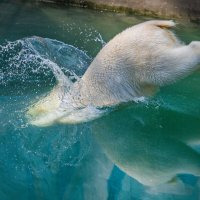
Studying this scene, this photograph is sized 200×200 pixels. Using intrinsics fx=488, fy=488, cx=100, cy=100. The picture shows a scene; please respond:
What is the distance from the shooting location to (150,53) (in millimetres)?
3781

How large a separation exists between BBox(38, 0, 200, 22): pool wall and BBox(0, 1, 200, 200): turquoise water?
2456 millimetres

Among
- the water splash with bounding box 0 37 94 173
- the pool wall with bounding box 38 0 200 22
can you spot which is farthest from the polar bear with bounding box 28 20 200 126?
the pool wall with bounding box 38 0 200 22

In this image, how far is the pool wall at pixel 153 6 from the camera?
803 centimetres

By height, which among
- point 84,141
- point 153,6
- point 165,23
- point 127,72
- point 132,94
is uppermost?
point 165,23

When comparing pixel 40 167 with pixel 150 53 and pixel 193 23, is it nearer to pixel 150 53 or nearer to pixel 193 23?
pixel 150 53

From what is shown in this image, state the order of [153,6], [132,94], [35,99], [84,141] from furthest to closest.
Result: [153,6], [35,99], [132,94], [84,141]

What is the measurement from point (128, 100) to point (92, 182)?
1.11 m

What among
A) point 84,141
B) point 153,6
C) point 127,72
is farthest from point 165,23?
point 153,6

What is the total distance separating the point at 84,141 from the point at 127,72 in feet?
2.18

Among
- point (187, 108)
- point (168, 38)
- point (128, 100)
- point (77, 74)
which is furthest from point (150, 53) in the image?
point (77, 74)

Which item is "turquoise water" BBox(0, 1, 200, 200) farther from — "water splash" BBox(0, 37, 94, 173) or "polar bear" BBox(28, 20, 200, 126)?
"polar bear" BBox(28, 20, 200, 126)

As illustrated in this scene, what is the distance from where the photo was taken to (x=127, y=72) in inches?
157

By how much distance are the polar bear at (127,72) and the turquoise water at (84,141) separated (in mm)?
157

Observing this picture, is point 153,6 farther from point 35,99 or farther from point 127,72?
point 127,72
